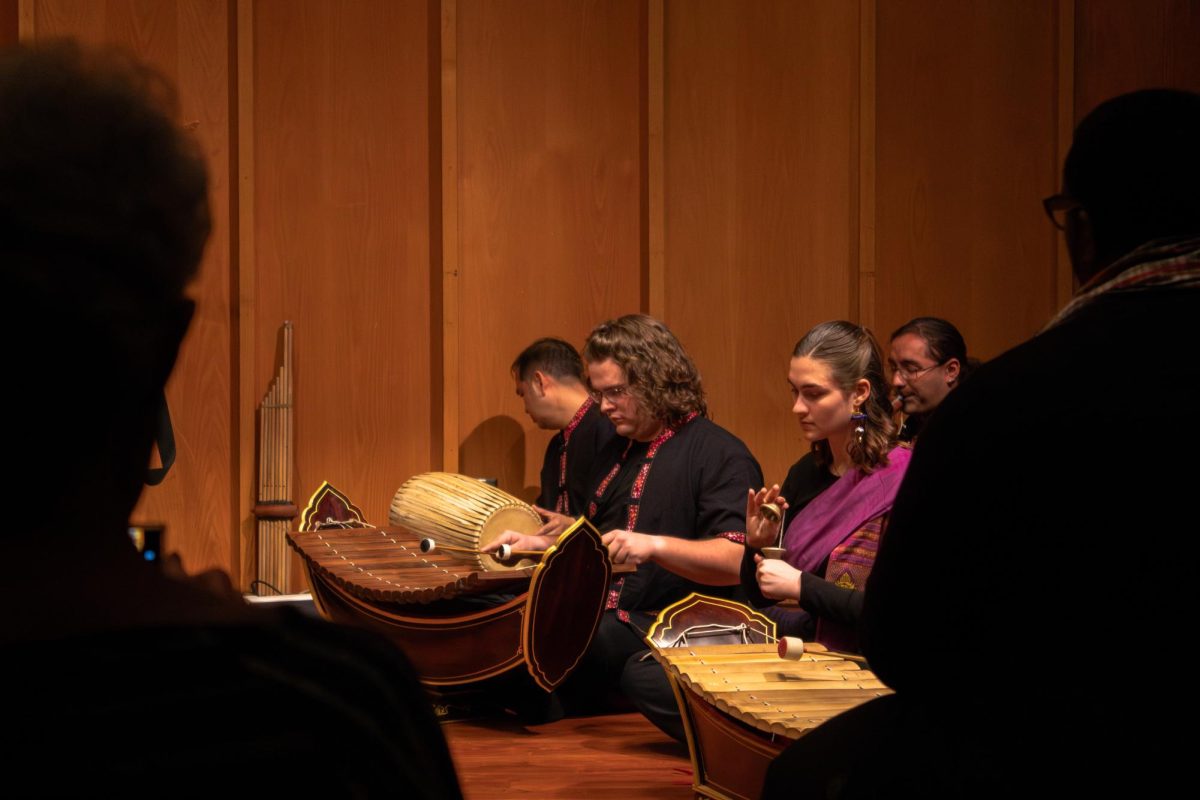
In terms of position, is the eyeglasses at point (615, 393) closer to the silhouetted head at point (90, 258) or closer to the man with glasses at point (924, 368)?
the man with glasses at point (924, 368)

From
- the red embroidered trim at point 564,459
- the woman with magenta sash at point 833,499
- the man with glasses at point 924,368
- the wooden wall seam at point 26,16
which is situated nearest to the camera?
the woman with magenta sash at point 833,499

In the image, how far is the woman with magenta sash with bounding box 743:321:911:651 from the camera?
3.37 m

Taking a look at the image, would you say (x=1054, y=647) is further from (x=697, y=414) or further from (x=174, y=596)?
(x=697, y=414)

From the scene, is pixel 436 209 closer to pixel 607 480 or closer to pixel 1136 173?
pixel 607 480

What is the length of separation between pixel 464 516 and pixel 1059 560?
3849mm

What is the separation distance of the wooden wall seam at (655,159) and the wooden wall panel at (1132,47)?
230 centimetres

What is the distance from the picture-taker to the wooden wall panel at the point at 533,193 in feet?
22.3

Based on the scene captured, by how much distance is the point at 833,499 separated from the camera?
3689 millimetres

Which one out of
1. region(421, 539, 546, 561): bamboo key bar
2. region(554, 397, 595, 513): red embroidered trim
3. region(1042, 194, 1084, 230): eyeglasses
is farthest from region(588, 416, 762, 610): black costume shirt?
region(1042, 194, 1084, 230): eyeglasses

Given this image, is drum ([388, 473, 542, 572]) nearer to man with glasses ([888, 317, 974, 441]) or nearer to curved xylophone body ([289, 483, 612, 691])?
curved xylophone body ([289, 483, 612, 691])

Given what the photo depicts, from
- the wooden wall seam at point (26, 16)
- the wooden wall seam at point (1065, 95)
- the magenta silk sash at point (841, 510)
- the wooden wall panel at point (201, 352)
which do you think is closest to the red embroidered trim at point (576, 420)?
the wooden wall panel at point (201, 352)

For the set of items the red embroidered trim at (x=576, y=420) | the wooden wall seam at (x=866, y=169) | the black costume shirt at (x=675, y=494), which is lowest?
the black costume shirt at (x=675, y=494)

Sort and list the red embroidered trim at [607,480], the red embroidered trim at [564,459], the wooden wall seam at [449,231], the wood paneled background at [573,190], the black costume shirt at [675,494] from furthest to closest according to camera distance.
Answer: the wooden wall seam at [449,231], the wood paneled background at [573,190], the red embroidered trim at [564,459], the red embroidered trim at [607,480], the black costume shirt at [675,494]

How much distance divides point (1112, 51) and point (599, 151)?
9.38 feet
